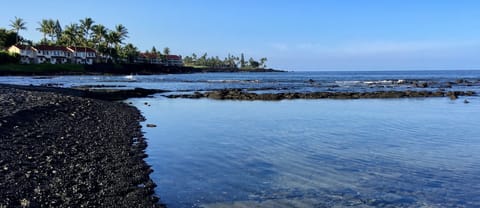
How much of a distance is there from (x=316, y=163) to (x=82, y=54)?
13618 cm

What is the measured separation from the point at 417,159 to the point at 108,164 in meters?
8.69

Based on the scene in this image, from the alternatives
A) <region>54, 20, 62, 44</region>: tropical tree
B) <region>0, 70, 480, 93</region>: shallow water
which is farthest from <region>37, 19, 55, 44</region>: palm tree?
<region>0, 70, 480, 93</region>: shallow water

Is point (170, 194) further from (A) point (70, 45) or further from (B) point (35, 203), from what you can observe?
(A) point (70, 45)

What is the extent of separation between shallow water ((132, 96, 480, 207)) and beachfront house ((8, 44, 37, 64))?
109 metres

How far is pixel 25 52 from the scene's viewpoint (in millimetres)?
118500

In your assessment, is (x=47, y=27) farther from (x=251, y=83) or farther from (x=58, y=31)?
(x=251, y=83)

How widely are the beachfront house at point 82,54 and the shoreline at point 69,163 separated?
12221 centimetres

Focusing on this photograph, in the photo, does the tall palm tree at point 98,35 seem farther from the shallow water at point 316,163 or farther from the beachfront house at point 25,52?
the shallow water at point 316,163

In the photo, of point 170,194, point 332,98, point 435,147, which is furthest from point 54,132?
point 332,98

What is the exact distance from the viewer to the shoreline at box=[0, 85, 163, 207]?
8188 mm

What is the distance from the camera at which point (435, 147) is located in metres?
14.6

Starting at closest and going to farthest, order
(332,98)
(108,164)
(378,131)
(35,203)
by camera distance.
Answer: (35,203) → (108,164) → (378,131) → (332,98)

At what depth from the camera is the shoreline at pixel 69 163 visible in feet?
26.9

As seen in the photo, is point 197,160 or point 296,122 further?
point 296,122
